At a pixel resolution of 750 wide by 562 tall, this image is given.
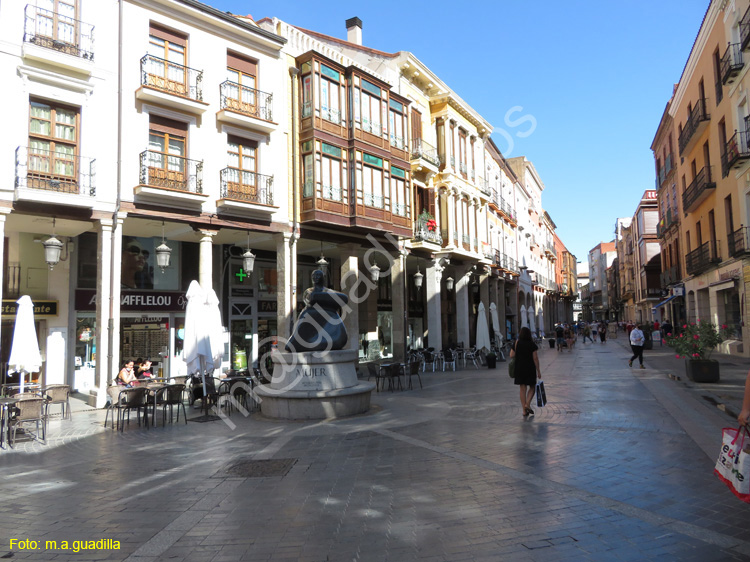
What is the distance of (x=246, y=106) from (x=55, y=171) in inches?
269

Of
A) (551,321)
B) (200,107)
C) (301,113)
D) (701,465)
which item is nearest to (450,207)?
(301,113)

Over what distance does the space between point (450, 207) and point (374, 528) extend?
25.1 metres

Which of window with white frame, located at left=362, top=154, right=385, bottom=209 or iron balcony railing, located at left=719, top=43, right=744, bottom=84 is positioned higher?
iron balcony railing, located at left=719, top=43, right=744, bottom=84

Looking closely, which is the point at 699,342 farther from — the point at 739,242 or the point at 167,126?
the point at 167,126

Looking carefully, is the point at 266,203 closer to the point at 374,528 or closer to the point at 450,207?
the point at 450,207

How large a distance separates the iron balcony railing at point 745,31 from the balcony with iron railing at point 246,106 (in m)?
17.7

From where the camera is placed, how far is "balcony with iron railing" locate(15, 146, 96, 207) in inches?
527

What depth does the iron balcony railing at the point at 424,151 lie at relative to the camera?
25.9m

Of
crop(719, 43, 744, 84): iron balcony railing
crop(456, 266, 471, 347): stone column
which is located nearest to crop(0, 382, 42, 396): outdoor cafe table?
crop(456, 266, 471, 347): stone column

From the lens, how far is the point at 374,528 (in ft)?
16.1

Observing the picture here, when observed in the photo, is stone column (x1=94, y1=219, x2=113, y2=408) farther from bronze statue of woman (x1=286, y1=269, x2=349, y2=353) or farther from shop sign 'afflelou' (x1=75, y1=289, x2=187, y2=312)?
bronze statue of woman (x1=286, y1=269, x2=349, y2=353)

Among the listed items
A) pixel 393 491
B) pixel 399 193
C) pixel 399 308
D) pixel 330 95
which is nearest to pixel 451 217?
pixel 399 193

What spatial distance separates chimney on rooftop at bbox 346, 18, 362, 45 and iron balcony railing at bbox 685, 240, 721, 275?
21389mm

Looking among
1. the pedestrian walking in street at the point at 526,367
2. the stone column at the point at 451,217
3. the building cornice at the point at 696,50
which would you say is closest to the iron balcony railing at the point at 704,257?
the building cornice at the point at 696,50
